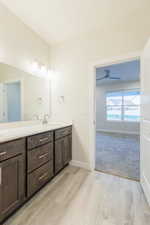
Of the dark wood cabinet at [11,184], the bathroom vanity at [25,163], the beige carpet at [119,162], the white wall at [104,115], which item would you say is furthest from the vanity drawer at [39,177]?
the white wall at [104,115]

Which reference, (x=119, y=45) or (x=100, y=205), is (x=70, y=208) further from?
(x=119, y=45)

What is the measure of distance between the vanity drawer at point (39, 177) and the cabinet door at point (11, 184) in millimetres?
110

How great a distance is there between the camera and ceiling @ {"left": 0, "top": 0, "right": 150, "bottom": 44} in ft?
5.70

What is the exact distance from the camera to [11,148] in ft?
4.08

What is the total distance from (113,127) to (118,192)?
4.68 m

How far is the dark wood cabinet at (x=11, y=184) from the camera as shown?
3.80ft

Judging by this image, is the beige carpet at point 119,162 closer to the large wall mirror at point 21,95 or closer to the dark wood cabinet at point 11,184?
the dark wood cabinet at point 11,184

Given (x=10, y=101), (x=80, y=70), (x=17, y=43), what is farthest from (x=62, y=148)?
(x=17, y=43)

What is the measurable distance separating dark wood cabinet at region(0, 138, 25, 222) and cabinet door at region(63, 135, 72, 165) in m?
0.96

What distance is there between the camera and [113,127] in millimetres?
6152

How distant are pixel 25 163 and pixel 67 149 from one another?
1042mm

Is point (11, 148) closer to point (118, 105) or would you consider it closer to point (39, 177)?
point (39, 177)

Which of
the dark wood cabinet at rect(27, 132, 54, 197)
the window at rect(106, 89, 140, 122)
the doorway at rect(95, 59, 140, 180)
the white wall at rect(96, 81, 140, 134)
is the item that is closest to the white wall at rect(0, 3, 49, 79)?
the dark wood cabinet at rect(27, 132, 54, 197)

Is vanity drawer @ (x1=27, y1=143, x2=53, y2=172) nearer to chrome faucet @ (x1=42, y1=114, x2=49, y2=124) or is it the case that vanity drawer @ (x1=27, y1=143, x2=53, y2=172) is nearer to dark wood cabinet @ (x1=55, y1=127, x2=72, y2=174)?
dark wood cabinet @ (x1=55, y1=127, x2=72, y2=174)
